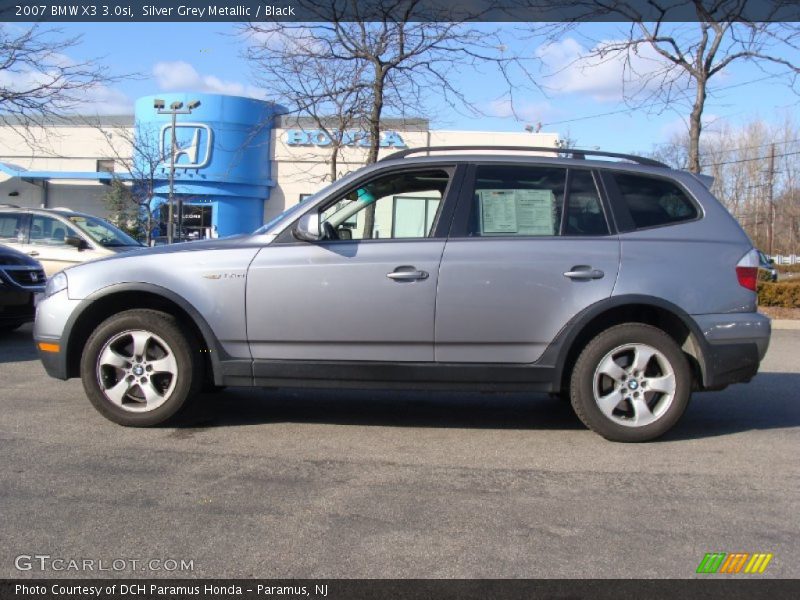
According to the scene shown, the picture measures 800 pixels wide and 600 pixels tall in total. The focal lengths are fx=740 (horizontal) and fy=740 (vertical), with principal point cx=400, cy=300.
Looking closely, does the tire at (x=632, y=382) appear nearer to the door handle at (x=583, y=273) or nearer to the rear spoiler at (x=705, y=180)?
the door handle at (x=583, y=273)

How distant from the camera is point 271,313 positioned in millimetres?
4930

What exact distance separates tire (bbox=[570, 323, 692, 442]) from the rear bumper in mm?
172

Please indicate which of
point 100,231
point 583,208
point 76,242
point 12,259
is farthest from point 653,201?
point 100,231

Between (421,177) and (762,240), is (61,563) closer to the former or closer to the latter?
(421,177)

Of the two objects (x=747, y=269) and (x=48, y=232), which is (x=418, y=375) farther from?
(x=48, y=232)

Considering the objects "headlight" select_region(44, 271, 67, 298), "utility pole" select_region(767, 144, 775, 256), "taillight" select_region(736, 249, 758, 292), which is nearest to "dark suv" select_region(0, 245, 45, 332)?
"headlight" select_region(44, 271, 67, 298)

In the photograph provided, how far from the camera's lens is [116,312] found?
5.30 m

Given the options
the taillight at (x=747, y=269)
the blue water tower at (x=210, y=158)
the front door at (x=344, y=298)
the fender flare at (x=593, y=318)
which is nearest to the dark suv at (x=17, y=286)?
the front door at (x=344, y=298)

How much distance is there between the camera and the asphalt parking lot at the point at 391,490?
328 cm

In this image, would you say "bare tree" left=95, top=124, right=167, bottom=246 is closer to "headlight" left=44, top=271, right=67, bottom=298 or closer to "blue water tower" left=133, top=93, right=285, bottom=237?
"blue water tower" left=133, top=93, right=285, bottom=237

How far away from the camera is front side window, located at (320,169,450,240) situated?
5090 millimetres

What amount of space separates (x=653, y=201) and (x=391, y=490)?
108 inches

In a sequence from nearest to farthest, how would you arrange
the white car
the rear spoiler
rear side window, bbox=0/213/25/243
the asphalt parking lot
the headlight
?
the asphalt parking lot < the headlight < the rear spoiler < the white car < rear side window, bbox=0/213/25/243

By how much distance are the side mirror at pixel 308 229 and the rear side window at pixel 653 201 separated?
2115 mm
